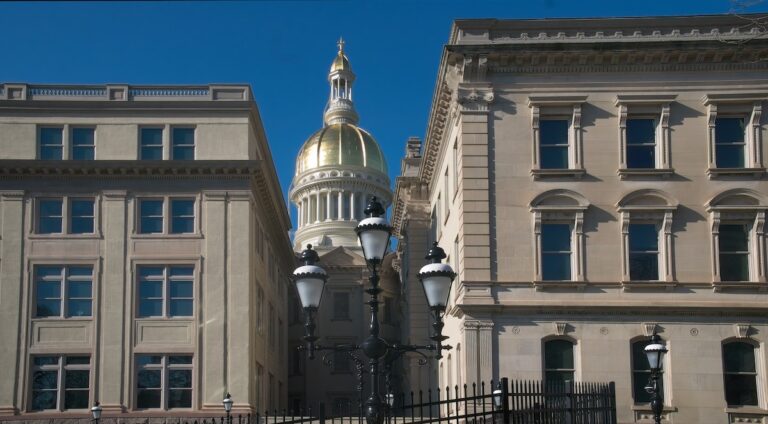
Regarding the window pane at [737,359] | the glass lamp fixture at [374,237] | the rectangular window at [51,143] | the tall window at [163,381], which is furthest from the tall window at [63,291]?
the glass lamp fixture at [374,237]

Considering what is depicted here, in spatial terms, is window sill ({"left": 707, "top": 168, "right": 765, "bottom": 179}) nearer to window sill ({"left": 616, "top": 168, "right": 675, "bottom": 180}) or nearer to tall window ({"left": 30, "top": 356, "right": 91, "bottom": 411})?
window sill ({"left": 616, "top": 168, "right": 675, "bottom": 180})

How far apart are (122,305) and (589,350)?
1912 cm

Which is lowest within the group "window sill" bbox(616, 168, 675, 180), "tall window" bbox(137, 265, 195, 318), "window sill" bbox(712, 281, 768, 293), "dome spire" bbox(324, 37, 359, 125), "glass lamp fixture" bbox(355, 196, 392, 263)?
"glass lamp fixture" bbox(355, 196, 392, 263)

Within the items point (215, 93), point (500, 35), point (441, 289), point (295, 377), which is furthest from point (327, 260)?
point (441, 289)

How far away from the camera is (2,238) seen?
44.2 metres

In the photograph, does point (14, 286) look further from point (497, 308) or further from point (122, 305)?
point (497, 308)

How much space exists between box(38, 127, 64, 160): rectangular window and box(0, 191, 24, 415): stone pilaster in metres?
1.79

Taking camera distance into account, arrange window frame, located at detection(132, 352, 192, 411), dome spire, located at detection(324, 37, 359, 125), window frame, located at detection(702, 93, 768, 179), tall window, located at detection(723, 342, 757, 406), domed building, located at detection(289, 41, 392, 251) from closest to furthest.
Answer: tall window, located at detection(723, 342, 757, 406), window frame, located at detection(702, 93, 768, 179), window frame, located at detection(132, 352, 192, 411), domed building, located at detection(289, 41, 392, 251), dome spire, located at detection(324, 37, 359, 125)

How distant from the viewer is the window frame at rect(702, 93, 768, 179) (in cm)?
3394

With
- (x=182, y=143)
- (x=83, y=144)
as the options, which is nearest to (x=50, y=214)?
(x=83, y=144)

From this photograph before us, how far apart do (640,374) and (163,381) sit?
61.7ft

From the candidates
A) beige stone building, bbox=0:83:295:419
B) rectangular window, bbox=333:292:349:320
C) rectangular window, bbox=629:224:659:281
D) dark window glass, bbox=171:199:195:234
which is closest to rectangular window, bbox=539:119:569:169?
rectangular window, bbox=629:224:659:281

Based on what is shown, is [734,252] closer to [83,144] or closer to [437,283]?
[437,283]

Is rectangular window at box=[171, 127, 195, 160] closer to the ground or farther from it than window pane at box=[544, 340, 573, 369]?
farther from it
